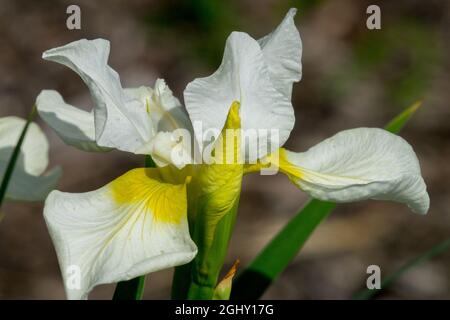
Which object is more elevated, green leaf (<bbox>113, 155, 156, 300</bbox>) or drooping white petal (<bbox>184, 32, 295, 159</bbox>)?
drooping white petal (<bbox>184, 32, 295, 159</bbox>)

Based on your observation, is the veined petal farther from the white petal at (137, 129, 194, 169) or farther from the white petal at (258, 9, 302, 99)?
the white petal at (258, 9, 302, 99)

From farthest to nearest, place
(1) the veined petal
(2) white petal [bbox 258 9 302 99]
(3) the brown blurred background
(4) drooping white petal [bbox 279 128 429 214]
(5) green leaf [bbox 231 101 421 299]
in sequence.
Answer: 1. (3) the brown blurred background
2. (5) green leaf [bbox 231 101 421 299]
3. (2) white petal [bbox 258 9 302 99]
4. (4) drooping white petal [bbox 279 128 429 214]
5. (1) the veined petal

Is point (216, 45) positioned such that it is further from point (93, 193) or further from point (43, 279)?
point (93, 193)

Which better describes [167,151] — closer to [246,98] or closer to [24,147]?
[246,98]

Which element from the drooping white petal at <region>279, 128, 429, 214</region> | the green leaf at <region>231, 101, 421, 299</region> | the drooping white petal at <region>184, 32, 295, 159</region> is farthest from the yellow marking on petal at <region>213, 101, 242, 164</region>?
the green leaf at <region>231, 101, 421, 299</region>

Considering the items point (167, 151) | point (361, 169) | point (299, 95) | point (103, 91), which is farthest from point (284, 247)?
point (299, 95)

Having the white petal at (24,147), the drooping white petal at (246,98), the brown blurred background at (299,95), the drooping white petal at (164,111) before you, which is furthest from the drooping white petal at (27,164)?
the brown blurred background at (299,95)

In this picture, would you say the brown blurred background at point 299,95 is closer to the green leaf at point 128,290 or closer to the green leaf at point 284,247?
the green leaf at point 284,247
